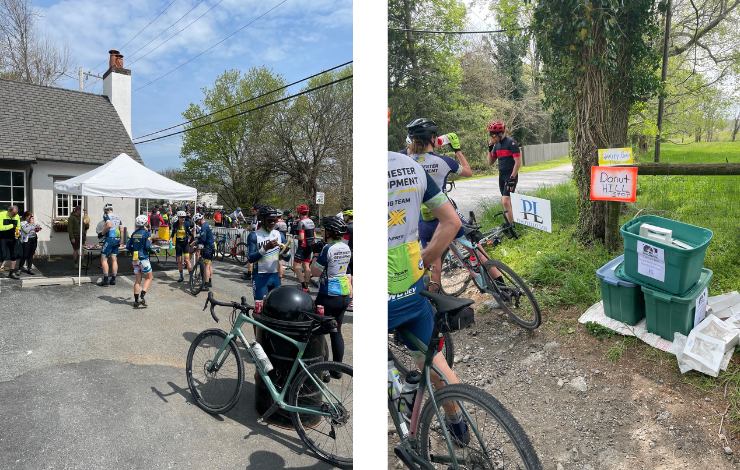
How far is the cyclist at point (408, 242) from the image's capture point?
1.52 m

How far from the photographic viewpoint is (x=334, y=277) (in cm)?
271

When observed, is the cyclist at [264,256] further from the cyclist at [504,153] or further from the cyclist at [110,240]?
the cyclist at [504,153]

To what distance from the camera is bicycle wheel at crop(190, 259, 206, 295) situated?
2.07m

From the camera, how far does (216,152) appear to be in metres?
2.01

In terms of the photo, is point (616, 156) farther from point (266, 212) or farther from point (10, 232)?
point (10, 232)

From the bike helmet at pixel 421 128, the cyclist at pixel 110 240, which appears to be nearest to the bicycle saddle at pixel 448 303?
the bike helmet at pixel 421 128

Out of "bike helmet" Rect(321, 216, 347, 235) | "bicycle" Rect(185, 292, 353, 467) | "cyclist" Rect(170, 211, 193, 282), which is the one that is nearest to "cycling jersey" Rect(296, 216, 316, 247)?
"bike helmet" Rect(321, 216, 347, 235)

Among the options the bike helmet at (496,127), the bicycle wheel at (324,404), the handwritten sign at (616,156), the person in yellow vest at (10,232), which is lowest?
the bicycle wheel at (324,404)

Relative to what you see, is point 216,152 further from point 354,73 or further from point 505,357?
point 505,357

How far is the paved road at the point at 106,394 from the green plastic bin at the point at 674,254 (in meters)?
1.64

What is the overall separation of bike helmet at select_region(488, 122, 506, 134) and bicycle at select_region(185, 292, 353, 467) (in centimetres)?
111

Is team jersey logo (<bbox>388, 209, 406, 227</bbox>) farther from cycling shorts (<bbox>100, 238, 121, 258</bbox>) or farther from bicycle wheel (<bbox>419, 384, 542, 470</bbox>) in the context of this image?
cycling shorts (<bbox>100, 238, 121, 258</bbox>)

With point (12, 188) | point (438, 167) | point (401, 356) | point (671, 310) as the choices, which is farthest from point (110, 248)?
point (671, 310)

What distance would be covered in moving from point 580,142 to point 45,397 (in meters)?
2.50
